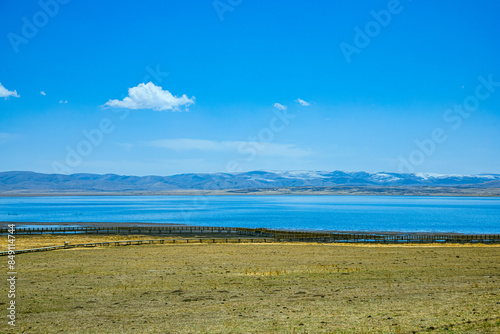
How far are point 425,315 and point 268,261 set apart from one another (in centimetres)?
2049

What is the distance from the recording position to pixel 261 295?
76.4ft

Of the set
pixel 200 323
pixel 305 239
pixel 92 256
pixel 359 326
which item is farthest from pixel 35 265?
pixel 305 239

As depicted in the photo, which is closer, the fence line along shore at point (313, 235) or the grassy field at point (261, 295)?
the grassy field at point (261, 295)

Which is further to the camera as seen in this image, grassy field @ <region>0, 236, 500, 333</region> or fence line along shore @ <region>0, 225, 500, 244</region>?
fence line along shore @ <region>0, 225, 500, 244</region>

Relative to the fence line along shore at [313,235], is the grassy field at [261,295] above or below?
above

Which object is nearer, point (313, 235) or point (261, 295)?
point (261, 295)

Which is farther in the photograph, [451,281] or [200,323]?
[451,281]

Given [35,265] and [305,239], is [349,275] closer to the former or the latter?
[35,265]

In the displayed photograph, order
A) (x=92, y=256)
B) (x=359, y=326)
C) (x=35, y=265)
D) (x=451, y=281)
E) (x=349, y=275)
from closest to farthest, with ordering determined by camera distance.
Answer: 1. (x=359, y=326)
2. (x=451, y=281)
3. (x=349, y=275)
4. (x=35, y=265)
5. (x=92, y=256)

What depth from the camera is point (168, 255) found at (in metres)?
43.2

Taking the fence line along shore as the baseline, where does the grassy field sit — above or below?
above

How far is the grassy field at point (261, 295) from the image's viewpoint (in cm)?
1747

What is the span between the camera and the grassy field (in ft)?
57.3

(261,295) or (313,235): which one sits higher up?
(261,295)
